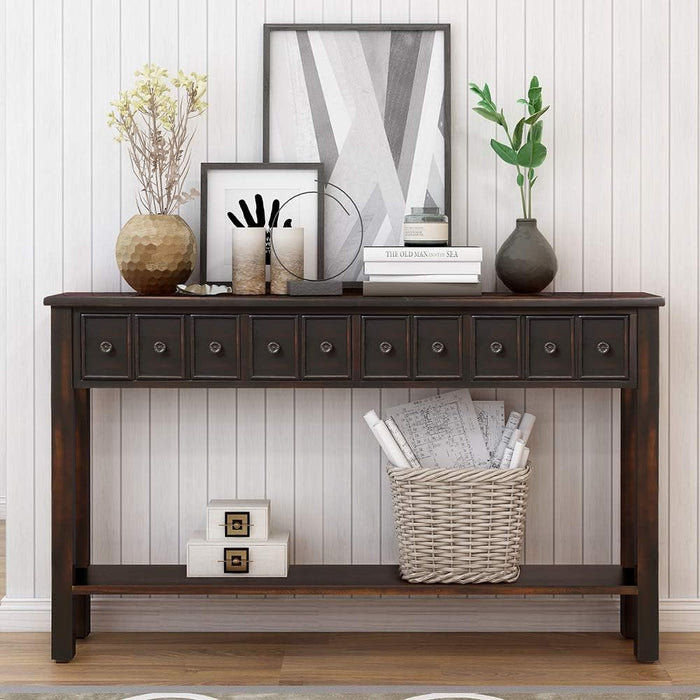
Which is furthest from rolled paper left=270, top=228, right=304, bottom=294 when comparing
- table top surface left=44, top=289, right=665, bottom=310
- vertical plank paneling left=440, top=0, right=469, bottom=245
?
vertical plank paneling left=440, top=0, right=469, bottom=245

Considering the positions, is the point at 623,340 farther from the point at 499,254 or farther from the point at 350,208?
the point at 350,208

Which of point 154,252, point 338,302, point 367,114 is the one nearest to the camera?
point 338,302

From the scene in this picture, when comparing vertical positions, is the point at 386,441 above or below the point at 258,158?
below

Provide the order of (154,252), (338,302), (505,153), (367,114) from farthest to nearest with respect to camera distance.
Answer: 1. (367,114)
2. (505,153)
3. (154,252)
4. (338,302)

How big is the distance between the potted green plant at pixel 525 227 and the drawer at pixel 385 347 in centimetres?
36

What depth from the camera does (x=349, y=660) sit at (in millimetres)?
2520

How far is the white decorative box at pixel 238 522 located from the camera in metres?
2.52

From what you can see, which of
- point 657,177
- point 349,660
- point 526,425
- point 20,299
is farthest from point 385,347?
point 20,299

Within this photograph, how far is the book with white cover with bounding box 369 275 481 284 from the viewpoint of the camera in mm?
2395

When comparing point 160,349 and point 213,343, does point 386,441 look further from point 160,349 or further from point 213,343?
point 160,349

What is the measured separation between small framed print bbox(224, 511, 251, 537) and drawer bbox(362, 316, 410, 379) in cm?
52

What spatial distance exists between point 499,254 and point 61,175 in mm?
1227

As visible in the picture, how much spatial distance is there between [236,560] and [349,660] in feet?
1.30

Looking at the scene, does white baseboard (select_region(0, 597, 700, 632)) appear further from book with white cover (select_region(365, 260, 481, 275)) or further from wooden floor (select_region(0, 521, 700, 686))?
book with white cover (select_region(365, 260, 481, 275))
